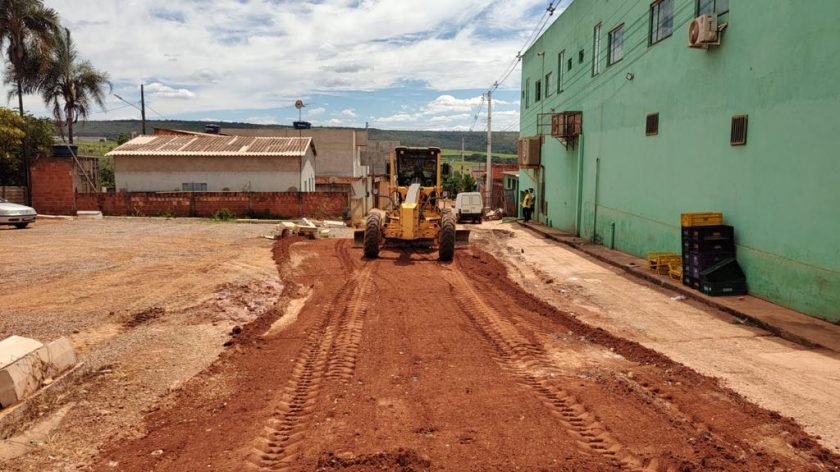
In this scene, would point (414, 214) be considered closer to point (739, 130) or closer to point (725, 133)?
point (725, 133)

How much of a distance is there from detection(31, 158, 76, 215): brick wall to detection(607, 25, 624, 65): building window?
2586 centimetres

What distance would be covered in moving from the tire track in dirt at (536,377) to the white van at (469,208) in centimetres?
2230

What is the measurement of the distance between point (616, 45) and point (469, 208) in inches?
599

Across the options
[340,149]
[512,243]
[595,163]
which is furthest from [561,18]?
[340,149]

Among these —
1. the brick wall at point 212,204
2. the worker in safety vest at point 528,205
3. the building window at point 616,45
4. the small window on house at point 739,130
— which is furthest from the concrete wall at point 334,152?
the small window on house at point 739,130

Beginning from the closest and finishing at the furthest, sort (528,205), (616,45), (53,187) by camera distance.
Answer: (616,45) → (53,187) → (528,205)

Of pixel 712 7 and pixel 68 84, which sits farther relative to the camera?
pixel 68 84

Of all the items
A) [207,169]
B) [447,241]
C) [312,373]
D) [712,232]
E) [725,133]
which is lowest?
[312,373]

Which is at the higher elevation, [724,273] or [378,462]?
[724,273]

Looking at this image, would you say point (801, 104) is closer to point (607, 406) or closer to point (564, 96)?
point (607, 406)

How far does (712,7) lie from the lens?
12.3 m

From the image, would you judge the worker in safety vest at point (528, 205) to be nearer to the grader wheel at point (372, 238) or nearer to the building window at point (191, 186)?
the grader wheel at point (372, 238)

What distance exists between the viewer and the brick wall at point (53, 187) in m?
28.9

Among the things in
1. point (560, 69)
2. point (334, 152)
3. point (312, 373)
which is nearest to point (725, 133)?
point (312, 373)
